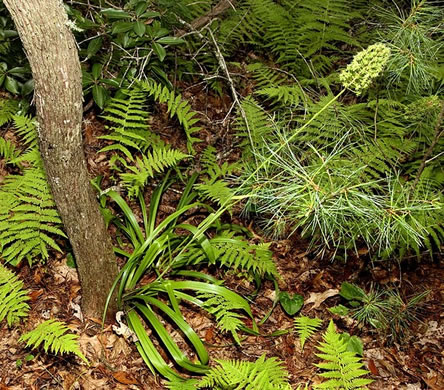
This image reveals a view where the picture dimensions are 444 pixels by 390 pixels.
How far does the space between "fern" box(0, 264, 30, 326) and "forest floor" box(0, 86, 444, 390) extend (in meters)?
0.19

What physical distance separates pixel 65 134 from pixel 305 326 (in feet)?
6.64

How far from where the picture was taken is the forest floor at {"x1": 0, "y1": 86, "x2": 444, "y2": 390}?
2.95 metres

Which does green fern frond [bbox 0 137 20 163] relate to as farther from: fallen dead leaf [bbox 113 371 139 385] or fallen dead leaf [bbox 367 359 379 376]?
fallen dead leaf [bbox 367 359 379 376]

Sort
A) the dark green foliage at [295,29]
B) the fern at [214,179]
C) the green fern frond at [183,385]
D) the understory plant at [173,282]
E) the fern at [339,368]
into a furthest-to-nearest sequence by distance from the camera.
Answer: the dark green foliage at [295,29] → the fern at [214,179] → the understory plant at [173,282] → the green fern frond at [183,385] → the fern at [339,368]

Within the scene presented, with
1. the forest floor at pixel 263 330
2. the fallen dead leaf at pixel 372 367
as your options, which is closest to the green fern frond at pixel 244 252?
the forest floor at pixel 263 330

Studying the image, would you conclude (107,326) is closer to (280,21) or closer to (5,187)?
(5,187)

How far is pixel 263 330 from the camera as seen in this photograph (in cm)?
347

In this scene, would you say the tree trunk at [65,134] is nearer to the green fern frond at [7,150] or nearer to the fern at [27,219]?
the fern at [27,219]

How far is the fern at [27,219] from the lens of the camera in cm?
321

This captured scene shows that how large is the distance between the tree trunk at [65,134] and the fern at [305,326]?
1.28 meters

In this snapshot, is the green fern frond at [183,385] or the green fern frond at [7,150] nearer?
the green fern frond at [183,385]

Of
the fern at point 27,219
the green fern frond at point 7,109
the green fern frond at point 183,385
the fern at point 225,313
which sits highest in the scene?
the green fern frond at point 7,109

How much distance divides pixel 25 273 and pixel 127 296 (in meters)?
0.81

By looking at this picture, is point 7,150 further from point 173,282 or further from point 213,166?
point 173,282
